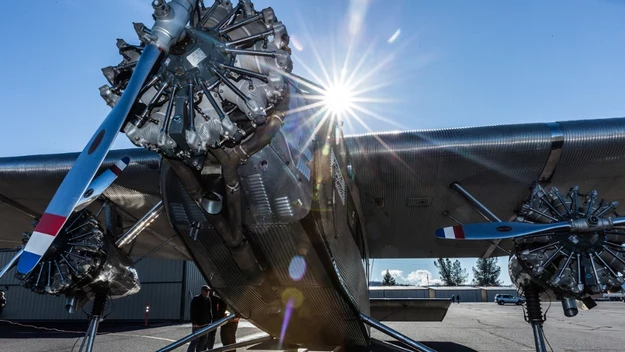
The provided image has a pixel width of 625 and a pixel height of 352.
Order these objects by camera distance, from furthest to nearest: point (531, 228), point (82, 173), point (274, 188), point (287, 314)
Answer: point (287, 314) → point (531, 228) → point (274, 188) → point (82, 173)

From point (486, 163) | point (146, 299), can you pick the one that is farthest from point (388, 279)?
point (486, 163)

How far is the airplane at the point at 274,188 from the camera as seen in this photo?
113 inches

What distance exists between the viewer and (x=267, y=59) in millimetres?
2941

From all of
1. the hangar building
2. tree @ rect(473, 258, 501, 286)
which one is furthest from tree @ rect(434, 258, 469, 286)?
the hangar building

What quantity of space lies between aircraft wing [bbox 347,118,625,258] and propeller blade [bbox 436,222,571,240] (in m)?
1.18

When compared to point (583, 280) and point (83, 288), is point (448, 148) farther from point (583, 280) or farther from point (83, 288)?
point (83, 288)

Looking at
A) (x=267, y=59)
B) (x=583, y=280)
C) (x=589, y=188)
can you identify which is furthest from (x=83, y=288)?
(x=589, y=188)

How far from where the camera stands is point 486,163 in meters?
5.84

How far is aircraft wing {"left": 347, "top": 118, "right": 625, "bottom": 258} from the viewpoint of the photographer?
17.8 feet

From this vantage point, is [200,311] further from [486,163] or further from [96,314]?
[486,163]

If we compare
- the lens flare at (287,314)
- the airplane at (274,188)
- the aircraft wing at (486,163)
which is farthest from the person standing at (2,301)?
the aircraft wing at (486,163)

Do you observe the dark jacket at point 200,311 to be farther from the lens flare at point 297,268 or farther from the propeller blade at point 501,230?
the propeller blade at point 501,230

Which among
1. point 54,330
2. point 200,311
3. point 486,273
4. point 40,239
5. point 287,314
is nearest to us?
point 40,239

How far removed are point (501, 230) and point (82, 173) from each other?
4222 mm
